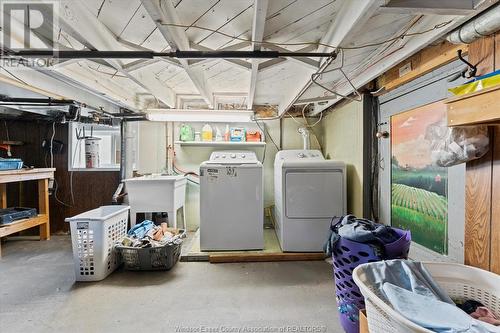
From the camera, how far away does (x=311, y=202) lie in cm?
287

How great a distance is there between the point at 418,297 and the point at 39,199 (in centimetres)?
454

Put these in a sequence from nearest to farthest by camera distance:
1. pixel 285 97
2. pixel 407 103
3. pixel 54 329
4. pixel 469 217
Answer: pixel 469 217 < pixel 54 329 < pixel 407 103 < pixel 285 97

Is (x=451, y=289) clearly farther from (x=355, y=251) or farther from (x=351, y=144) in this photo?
(x=351, y=144)

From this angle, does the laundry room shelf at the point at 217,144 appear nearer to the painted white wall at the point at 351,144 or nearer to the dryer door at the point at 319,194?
the painted white wall at the point at 351,144

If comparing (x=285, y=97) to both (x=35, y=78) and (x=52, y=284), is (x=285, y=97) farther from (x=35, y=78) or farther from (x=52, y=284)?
(x=52, y=284)

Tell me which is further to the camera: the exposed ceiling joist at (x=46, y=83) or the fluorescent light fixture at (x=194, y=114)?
the fluorescent light fixture at (x=194, y=114)

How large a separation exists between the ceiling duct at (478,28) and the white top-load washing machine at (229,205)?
6.57 feet

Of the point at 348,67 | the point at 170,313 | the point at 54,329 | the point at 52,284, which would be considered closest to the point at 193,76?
the point at 348,67

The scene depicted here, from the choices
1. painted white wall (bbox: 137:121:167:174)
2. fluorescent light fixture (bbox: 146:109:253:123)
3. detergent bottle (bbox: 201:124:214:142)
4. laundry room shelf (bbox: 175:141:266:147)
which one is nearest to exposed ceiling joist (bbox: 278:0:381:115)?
fluorescent light fixture (bbox: 146:109:253:123)

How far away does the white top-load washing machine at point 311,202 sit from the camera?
2873 millimetres

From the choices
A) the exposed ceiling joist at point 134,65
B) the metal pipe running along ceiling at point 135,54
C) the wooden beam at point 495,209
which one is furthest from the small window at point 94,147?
the wooden beam at point 495,209

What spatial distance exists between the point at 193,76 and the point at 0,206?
3471mm

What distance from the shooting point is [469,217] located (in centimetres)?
149

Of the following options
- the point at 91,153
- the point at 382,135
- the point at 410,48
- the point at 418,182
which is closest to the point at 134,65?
the point at 410,48
